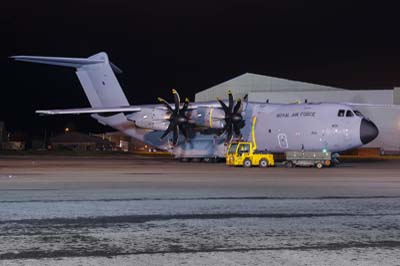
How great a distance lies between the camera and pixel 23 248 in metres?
8.41

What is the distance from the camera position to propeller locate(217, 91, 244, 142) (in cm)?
3716

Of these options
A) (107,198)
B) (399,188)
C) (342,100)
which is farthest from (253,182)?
(342,100)

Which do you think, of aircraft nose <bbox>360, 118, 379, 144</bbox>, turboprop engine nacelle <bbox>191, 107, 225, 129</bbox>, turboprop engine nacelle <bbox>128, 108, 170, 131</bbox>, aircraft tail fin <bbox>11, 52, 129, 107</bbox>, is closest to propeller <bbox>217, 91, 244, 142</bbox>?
turboprop engine nacelle <bbox>191, 107, 225, 129</bbox>

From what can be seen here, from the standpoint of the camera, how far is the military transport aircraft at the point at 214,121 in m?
33.8

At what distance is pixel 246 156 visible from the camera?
115 ft

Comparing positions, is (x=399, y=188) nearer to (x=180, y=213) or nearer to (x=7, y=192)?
(x=180, y=213)

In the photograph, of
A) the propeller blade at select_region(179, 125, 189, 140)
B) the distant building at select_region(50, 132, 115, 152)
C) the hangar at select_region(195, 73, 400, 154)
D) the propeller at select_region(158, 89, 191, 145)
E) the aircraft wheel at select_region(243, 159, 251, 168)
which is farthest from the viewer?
the distant building at select_region(50, 132, 115, 152)

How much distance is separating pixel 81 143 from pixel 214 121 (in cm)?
→ 6155

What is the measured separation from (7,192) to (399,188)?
1275 cm

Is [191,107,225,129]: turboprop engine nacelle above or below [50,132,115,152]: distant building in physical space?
above

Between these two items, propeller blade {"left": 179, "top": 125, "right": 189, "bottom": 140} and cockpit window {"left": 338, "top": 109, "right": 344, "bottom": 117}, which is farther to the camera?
propeller blade {"left": 179, "top": 125, "right": 189, "bottom": 140}

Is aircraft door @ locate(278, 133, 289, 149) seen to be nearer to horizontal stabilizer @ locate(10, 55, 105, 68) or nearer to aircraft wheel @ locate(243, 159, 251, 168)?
aircraft wheel @ locate(243, 159, 251, 168)

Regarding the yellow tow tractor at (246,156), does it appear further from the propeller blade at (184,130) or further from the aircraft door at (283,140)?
the propeller blade at (184,130)

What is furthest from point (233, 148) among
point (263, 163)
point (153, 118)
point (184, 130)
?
point (153, 118)
